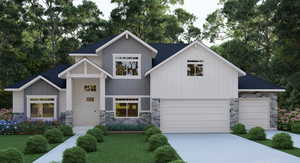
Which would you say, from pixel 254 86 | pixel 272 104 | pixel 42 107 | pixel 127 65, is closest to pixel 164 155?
pixel 127 65

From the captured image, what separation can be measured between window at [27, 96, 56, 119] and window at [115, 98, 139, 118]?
4691 mm

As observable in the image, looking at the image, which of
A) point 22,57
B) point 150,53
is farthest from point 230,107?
point 22,57

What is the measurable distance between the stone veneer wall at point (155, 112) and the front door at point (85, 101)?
4711mm

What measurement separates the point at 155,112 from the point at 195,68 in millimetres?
3824

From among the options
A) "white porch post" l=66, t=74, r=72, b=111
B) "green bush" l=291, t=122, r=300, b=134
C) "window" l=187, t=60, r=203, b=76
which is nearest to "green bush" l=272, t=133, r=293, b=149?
"green bush" l=291, t=122, r=300, b=134

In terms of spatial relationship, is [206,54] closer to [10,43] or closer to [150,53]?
[150,53]

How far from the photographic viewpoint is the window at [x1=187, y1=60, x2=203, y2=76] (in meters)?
22.8

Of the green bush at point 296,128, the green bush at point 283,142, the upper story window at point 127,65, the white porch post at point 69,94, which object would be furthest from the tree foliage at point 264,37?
the white porch post at point 69,94

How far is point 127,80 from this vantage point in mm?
24000

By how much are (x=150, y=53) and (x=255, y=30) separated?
58.8ft

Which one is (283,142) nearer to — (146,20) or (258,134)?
(258,134)

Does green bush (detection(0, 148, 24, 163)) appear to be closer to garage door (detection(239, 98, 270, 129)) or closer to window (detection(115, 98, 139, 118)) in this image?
window (detection(115, 98, 139, 118))

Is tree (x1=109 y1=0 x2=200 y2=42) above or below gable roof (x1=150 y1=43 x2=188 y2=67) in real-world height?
above

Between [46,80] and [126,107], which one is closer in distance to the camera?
[126,107]
